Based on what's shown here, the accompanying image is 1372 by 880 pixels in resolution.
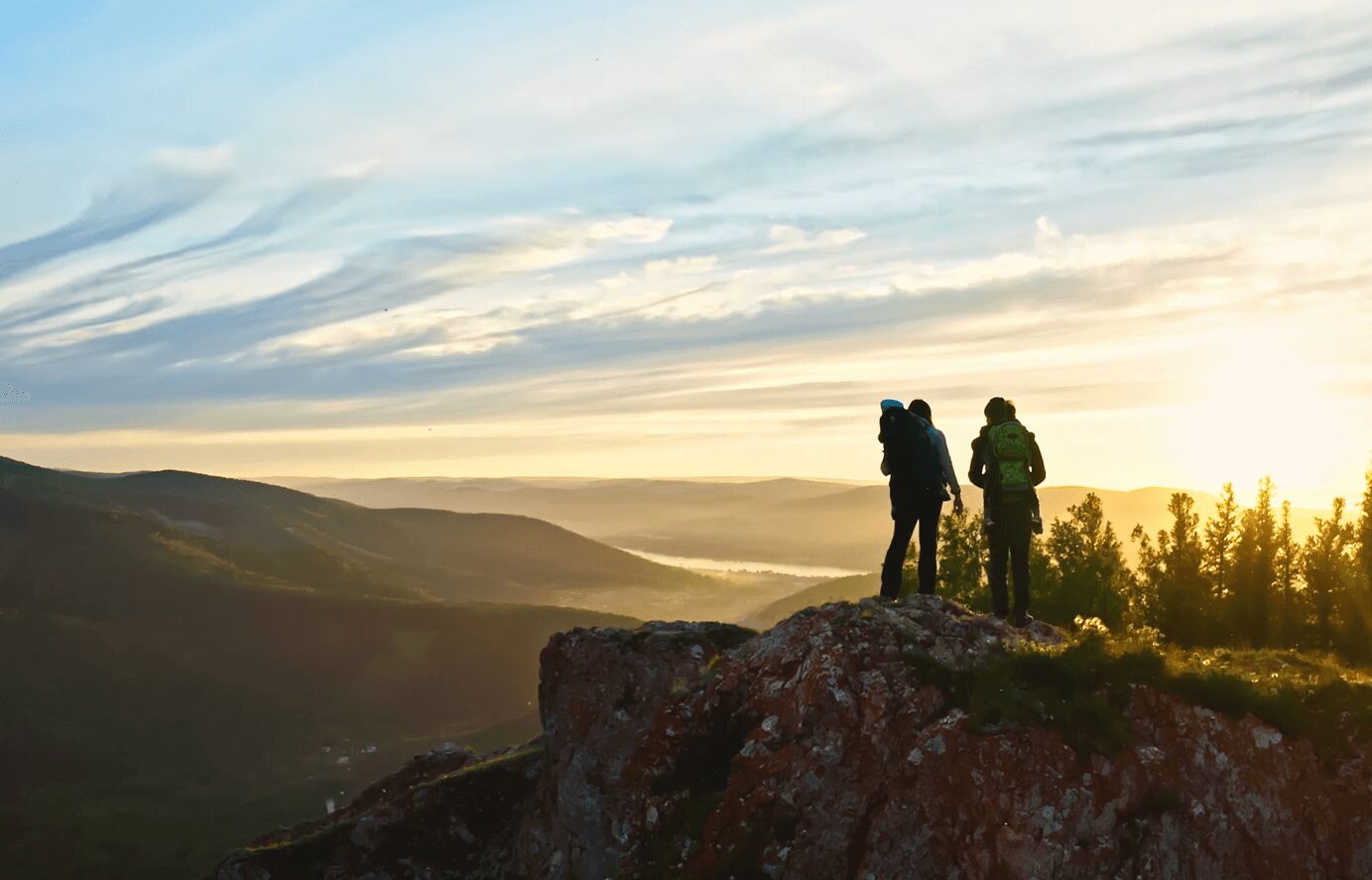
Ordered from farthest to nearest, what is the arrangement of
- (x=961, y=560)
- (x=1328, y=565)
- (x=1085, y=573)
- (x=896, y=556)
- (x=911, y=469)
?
(x=961, y=560)
(x=1328, y=565)
(x=1085, y=573)
(x=896, y=556)
(x=911, y=469)

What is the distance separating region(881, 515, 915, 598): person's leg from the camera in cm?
2180

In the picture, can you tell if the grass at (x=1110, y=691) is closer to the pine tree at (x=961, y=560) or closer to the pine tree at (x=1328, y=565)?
the pine tree at (x=1328, y=565)

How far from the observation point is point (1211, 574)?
66062 mm

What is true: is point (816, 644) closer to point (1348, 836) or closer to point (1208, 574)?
point (1348, 836)

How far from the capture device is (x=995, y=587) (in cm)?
2197

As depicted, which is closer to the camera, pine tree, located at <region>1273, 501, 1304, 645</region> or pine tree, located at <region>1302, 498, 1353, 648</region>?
pine tree, located at <region>1273, 501, 1304, 645</region>

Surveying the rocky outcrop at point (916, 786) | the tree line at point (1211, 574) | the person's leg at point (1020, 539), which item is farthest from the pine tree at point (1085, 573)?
the rocky outcrop at point (916, 786)

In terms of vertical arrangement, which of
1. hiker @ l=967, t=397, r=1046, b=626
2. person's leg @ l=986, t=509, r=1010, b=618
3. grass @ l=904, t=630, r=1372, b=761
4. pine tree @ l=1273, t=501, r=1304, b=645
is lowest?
pine tree @ l=1273, t=501, r=1304, b=645

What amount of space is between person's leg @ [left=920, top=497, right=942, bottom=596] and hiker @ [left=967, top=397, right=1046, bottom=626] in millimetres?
935

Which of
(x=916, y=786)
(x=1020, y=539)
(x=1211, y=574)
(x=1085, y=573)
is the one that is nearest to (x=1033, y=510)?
(x=1020, y=539)

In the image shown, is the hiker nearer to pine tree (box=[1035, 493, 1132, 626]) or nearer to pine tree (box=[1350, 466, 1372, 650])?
pine tree (box=[1035, 493, 1132, 626])

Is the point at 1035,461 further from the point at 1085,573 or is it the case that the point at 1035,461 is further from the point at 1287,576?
the point at 1287,576

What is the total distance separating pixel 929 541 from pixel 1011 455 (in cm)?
227

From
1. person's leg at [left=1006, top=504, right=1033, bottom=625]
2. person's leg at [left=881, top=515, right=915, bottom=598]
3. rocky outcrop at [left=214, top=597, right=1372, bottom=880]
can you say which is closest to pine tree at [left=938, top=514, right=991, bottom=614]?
person's leg at [left=881, top=515, right=915, bottom=598]
